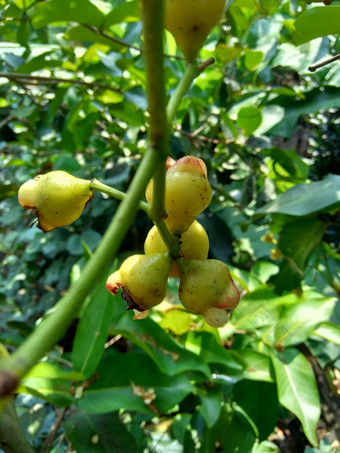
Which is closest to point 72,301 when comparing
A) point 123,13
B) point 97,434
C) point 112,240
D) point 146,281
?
point 112,240

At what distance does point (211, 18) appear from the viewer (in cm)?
33

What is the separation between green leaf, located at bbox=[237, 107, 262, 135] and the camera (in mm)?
921

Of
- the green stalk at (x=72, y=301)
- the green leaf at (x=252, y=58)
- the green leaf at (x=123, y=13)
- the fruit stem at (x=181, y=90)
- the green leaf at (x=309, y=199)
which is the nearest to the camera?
the green stalk at (x=72, y=301)

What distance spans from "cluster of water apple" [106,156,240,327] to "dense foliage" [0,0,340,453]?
37 centimetres

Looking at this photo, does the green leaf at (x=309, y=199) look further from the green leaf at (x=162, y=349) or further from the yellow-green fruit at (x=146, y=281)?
the yellow-green fruit at (x=146, y=281)

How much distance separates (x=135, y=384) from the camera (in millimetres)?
803

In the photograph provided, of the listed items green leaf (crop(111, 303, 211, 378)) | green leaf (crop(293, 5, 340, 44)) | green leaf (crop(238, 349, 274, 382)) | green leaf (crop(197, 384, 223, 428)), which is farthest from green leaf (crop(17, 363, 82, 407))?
green leaf (crop(293, 5, 340, 44))

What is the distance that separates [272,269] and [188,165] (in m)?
0.91

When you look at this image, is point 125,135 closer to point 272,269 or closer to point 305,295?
point 272,269

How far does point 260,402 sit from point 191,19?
2.64ft

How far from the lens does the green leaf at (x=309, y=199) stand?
74 cm

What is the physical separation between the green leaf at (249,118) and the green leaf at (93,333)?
1.64ft

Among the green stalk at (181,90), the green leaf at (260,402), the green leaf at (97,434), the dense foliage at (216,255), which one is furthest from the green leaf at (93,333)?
the green stalk at (181,90)

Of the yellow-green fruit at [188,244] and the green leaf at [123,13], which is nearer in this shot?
the yellow-green fruit at [188,244]
